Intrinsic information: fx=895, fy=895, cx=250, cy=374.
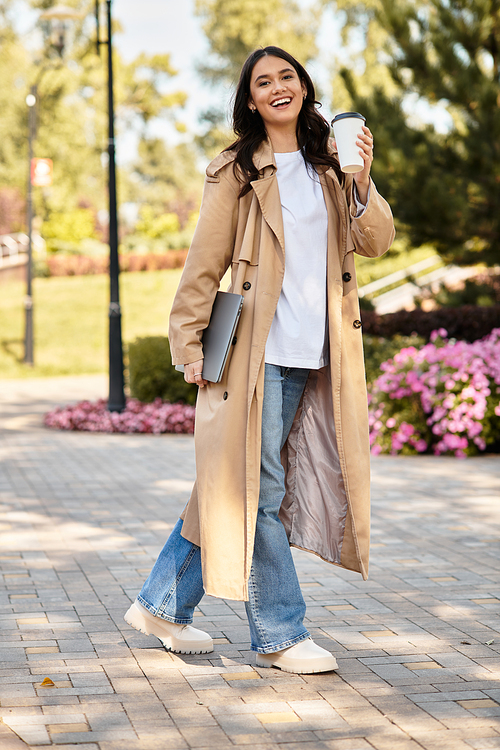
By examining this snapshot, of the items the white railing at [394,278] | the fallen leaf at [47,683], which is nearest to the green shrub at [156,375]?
the fallen leaf at [47,683]

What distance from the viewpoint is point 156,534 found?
5.20 meters

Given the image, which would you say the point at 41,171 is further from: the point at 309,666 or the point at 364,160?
the point at 309,666

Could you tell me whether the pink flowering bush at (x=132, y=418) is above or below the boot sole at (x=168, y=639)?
above

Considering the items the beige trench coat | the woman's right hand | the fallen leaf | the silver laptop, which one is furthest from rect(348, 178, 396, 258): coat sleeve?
the fallen leaf

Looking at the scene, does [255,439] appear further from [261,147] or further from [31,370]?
[31,370]

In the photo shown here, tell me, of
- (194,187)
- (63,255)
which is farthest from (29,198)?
(194,187)

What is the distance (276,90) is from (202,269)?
2.14 feet

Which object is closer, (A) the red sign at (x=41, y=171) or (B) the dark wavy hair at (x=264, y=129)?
(B) the dark wavy hair at (x=264, y=129)

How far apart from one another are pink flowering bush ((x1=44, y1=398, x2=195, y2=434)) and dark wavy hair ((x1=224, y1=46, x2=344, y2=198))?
23.0ft

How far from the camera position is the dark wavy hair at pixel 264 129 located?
3047 millimetres

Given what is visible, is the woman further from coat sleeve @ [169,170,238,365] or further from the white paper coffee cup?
the white paper coffee cup

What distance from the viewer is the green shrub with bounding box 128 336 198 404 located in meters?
11.0

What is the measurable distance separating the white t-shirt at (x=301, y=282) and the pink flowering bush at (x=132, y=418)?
23.2ft

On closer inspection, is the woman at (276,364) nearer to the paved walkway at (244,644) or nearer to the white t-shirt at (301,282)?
the white t-shirt at (301,282)
